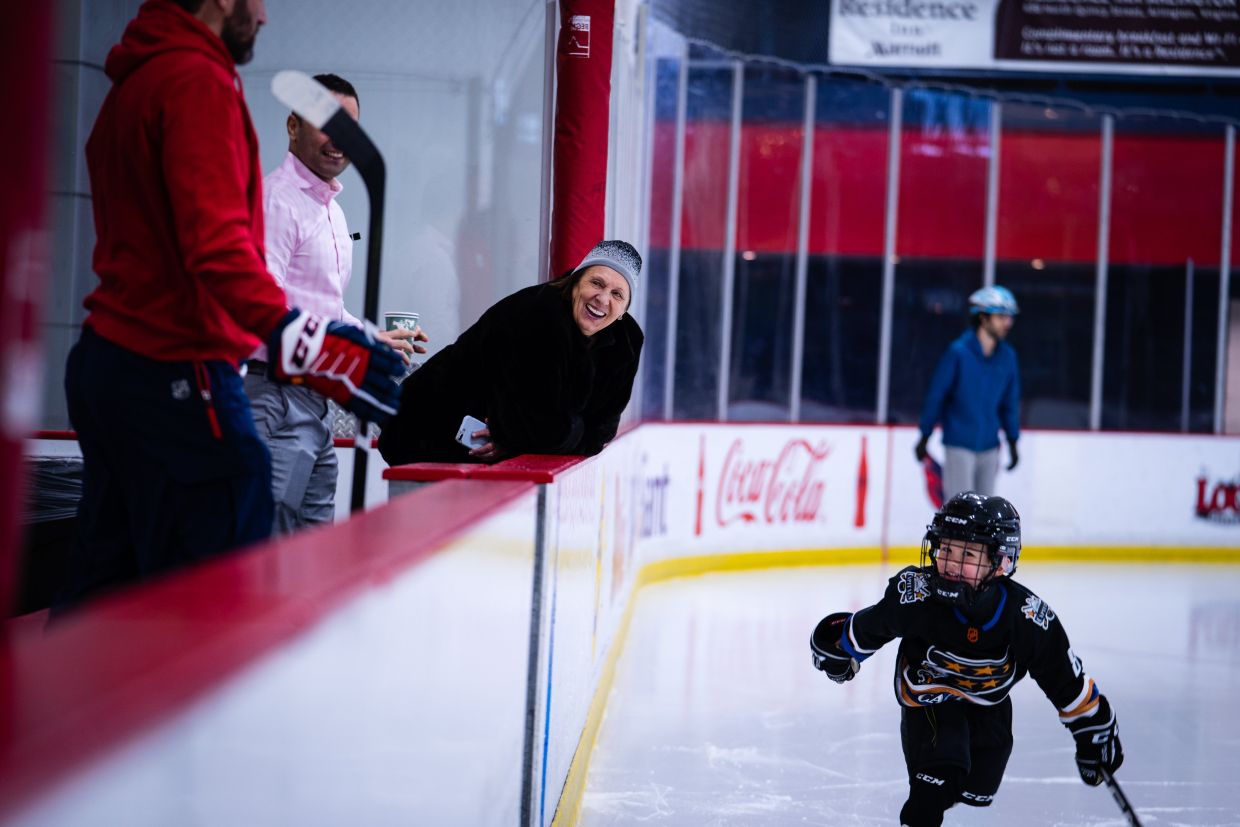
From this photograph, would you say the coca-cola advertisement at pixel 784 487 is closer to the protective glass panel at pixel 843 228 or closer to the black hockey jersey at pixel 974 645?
the protective glass panel at pixel 843 228

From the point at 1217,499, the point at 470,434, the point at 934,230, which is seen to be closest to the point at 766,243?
the point at 934,230

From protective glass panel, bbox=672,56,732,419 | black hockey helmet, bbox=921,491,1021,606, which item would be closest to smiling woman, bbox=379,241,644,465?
black hockey helmet, bbox=921,491,1021,606

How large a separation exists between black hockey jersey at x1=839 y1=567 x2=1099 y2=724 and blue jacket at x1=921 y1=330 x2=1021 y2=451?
12.9 ft

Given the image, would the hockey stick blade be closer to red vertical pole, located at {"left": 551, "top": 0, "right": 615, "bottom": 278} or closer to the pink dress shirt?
the pink dress shirt

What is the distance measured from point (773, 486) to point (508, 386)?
477cm

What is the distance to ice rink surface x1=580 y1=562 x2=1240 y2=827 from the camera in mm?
2914

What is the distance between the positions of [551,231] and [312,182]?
1484 mm

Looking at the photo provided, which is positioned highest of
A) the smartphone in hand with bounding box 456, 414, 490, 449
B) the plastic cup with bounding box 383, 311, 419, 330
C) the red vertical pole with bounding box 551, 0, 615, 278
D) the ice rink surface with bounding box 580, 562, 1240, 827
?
the red vertical pole with bounding box 551, 0, 615, 278

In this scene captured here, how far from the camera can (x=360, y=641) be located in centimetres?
99

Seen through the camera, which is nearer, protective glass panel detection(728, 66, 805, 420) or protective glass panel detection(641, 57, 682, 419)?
protective glass panel detection(641, 57, 682, 419)

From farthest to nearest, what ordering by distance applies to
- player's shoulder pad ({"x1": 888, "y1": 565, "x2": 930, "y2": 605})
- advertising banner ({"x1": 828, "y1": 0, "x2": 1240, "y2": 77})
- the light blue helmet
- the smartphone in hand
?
advertising banner ({"x1": 828, "y1": 0, "x2": 1240, "y2": 77}) < the light blue helmet < the smartphone in hand < player's shoulder pad ({"x1": 888, "y1": 565, "x2": 930, "y2": 605})

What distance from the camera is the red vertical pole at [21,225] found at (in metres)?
0.62

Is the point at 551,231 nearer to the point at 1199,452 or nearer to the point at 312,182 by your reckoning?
the point at 312,182

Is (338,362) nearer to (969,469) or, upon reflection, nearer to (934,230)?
(969,469)
